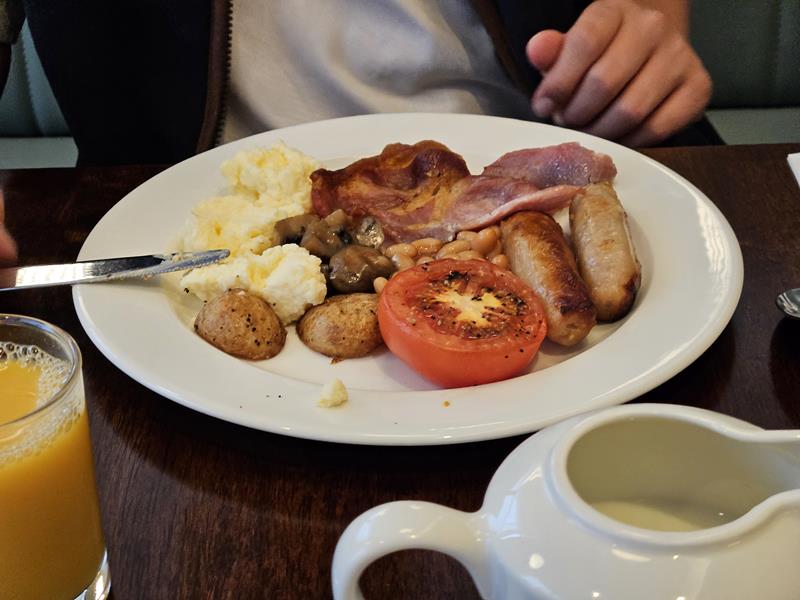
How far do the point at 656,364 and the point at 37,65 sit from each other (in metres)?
2.99

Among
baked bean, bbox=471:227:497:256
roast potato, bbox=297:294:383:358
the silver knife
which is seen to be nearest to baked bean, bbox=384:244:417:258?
baked bean, bbox=471:227:497:256

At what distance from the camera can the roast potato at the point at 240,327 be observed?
1.36 meters

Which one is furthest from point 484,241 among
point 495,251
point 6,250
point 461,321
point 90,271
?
point 6,250

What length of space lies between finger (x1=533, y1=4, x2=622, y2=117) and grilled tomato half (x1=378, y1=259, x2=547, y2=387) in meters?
0.72

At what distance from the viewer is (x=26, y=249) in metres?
1.70

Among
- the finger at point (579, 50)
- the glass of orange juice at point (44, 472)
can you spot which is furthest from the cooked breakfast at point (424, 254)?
the glass of orange juice at point (44, 472)

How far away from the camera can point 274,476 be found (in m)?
1.10

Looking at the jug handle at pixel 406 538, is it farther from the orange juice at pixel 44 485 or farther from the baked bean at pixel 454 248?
the baked bean at pixel 454 248

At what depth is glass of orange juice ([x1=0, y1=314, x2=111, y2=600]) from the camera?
0.78 meters

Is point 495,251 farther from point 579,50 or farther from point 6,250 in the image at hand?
point 6,250

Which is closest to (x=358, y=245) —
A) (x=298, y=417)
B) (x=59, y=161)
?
(x=298, y=417)

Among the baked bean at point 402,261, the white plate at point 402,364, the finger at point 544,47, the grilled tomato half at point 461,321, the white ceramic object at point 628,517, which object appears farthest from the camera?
the finger at point 544,47

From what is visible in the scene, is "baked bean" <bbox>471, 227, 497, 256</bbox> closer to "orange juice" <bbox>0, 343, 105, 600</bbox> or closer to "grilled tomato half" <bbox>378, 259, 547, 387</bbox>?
"grilled tomato half" <bbox>378, 259, 547, 387</bbox>

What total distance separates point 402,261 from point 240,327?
0.37m
